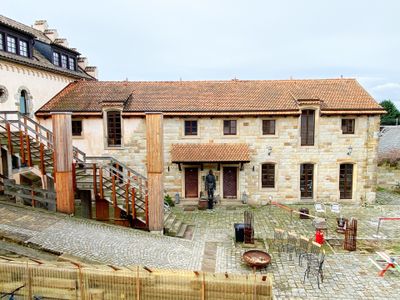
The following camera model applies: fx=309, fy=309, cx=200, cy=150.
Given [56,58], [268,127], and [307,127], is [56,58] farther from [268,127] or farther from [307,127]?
[307,127]

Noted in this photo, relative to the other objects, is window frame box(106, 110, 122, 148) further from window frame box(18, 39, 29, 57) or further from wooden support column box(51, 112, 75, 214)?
wooden support column box(51, 112, 75, 214)

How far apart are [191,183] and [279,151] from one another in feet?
20.5

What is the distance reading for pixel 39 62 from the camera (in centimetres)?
1950

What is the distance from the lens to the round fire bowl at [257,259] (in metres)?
10.8

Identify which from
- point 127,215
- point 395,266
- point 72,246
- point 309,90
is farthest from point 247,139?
point 72,246

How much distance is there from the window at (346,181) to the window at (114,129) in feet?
49.3

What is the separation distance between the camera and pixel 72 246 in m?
10.6

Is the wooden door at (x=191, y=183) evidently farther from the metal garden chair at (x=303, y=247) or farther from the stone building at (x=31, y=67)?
the stone building at (x=31, y=67)

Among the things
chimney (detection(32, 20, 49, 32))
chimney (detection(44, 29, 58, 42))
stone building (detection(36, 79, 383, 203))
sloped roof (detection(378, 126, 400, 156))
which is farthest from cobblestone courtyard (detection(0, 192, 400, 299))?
chimney (detection(32, 20, 49, 32))

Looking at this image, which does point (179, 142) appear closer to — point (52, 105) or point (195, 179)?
point (195, 179)

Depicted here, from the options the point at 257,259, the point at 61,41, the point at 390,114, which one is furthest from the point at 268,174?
the point at 390,114

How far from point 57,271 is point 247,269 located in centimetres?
630

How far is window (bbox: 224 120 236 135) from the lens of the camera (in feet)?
67.3

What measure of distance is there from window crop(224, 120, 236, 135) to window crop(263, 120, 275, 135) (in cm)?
204
